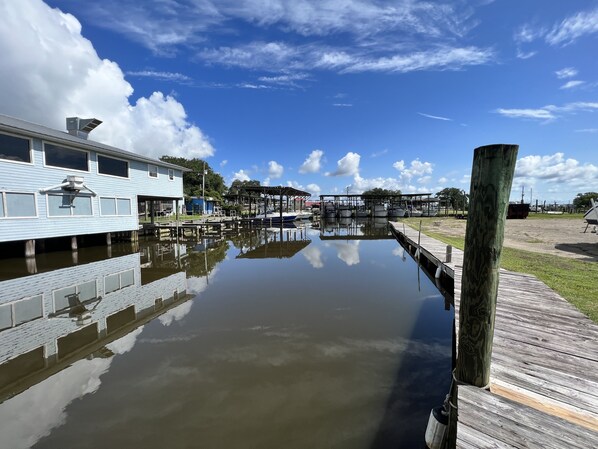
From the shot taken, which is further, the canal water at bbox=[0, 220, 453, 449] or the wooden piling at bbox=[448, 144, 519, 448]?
the canal water at bbox=[0, 220, 453, 449]

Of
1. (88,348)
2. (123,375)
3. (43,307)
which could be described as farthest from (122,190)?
(123,375)

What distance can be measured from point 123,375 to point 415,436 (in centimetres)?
434

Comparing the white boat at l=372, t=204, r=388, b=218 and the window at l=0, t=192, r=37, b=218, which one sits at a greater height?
the window at l=0, t=192, r=37, b=218

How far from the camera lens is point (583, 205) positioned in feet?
233

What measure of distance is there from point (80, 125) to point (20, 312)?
1763cm

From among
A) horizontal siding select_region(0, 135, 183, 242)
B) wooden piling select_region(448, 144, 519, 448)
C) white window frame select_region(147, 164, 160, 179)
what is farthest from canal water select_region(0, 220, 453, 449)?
white window frame select_region(147, 164, 160, 179)

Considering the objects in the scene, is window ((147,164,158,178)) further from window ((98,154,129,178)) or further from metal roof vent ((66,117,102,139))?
metal roof vent ((66,117,102,139))

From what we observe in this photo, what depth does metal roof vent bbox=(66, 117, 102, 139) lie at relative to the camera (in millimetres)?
19917

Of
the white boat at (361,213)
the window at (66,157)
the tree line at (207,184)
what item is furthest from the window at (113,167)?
the white boat at (361,213)

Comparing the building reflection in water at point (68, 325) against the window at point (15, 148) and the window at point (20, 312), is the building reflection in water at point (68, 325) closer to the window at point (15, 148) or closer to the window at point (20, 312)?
the window at point (20, 312)

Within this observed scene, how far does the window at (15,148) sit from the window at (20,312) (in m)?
8.22

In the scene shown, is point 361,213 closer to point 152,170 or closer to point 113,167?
point 152,170

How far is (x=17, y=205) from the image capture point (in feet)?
42.5

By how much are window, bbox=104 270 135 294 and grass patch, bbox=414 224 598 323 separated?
11.9 metres
